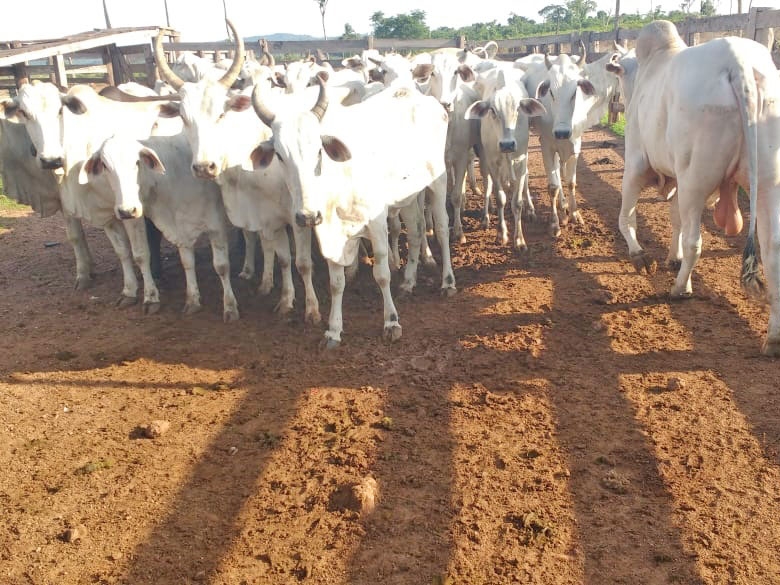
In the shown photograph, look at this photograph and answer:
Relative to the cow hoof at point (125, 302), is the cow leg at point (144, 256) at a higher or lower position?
higher

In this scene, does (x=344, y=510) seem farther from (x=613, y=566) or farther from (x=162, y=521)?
(x=613, y=566)

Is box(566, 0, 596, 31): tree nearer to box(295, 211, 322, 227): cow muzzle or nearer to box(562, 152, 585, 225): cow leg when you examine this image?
box(562, 152, 585, 225): cow leg

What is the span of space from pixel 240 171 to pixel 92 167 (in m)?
1.32

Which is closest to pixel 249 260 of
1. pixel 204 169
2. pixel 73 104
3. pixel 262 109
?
pixel 204 169

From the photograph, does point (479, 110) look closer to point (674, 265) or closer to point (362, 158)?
point (362, 158)

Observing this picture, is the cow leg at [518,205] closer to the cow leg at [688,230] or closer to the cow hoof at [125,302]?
the cow leg at [688,230]

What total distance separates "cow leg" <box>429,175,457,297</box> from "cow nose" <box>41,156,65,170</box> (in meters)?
3.42

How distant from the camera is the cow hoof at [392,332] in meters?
5.79

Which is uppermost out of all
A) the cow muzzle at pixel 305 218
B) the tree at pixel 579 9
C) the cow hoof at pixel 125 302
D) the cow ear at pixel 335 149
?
the tree at pixel 579 9

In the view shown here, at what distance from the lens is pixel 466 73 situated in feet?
30.7

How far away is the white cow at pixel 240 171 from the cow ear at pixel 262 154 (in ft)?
2.39

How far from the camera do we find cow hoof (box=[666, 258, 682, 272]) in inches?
257

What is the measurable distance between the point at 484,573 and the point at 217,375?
2878 millimetres

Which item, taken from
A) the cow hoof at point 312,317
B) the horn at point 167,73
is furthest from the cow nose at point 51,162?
the cow hoof at point 312,317
